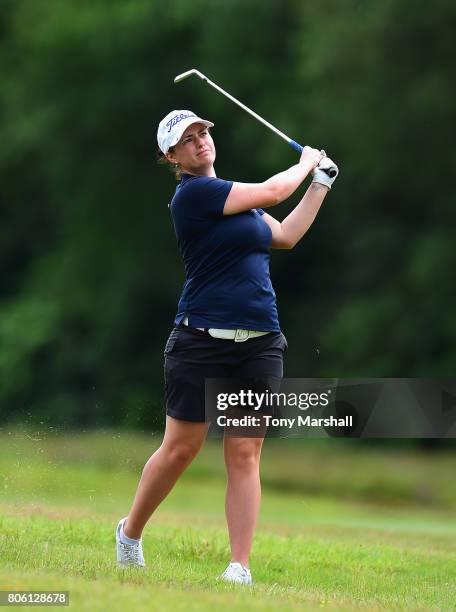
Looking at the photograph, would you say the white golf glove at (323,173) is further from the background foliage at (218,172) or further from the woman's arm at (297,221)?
the background foliage at (218,172)

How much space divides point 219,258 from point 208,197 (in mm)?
271

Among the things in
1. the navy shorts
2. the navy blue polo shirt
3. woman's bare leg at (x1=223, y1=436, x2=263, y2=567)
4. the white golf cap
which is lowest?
woman's bare leg at (x1=223, y1=436, x2=263, y2=567)

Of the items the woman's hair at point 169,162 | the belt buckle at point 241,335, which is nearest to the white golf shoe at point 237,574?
the belt buckle at point 241,335

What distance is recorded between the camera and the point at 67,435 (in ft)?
27.3

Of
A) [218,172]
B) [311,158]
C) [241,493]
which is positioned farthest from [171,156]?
[218,172]

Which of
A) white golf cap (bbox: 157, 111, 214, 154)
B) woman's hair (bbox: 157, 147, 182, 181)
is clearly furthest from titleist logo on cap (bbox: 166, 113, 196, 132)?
woman's hair (bbox: 157, 147, 182, 181)

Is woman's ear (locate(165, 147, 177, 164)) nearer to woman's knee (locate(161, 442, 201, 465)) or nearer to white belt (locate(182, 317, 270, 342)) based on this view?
white belt (locate(182, 317, 270, 342))

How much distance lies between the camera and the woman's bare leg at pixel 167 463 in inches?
255

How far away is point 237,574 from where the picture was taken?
251 inches

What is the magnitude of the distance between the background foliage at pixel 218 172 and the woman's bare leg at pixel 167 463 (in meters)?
19.4

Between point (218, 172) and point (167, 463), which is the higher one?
point (218, 172)

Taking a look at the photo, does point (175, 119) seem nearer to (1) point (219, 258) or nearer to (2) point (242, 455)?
(1) point (219, 258)

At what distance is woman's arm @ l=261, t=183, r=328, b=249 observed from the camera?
260 inches

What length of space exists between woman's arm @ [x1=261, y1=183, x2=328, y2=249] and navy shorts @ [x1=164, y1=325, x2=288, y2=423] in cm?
46
